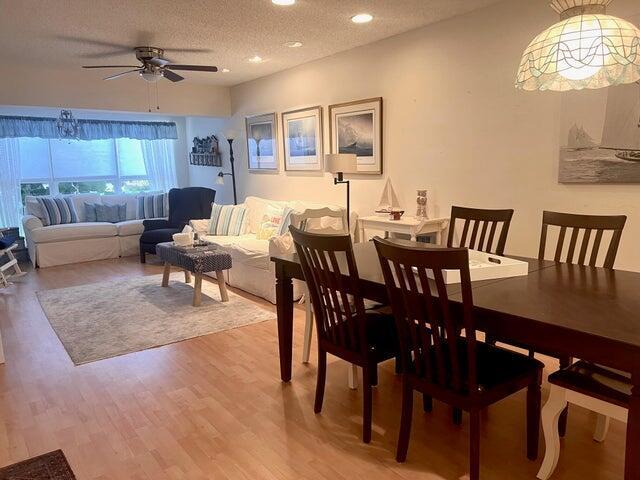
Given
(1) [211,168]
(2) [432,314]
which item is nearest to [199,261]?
(2) [432,314]

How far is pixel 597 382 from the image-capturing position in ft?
5.66

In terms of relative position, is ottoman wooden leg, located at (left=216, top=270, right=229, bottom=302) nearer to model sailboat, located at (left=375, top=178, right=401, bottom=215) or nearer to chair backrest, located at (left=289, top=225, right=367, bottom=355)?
model sailboat, located at (left=375, top=178, right=401, bottom=215)

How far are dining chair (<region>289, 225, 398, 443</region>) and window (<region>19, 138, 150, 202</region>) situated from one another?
6459 millimetres

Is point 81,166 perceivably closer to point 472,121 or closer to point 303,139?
point 303,139

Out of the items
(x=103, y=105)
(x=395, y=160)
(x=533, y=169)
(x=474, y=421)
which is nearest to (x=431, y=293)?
(x=474, y=421)

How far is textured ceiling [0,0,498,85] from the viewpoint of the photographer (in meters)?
3.43

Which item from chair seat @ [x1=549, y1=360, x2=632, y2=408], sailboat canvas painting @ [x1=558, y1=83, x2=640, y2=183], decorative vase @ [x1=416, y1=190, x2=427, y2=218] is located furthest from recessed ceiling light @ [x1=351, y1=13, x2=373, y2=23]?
chair seat @ [x1=549, y1=360, x2=632, y2=408]

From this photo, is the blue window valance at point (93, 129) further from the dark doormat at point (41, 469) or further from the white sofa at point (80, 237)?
the dark doormat at point (41, 469)

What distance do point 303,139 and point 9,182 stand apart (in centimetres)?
446

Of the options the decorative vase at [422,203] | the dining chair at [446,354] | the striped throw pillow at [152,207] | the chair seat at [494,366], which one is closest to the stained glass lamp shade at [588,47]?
the dining chair at [446,354]

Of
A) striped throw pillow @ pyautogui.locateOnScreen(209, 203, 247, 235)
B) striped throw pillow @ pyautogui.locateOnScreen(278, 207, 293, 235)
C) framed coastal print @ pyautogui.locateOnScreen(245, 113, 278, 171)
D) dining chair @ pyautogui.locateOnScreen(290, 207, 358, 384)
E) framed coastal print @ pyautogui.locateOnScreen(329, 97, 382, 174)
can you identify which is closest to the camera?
dining chair @ pyautogui.locateOnScreen(290, 207, 358, 384)

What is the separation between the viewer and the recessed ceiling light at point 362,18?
3.73 m

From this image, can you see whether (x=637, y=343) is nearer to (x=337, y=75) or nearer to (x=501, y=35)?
(x=501, y=35)

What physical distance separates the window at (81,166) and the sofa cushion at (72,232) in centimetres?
114
